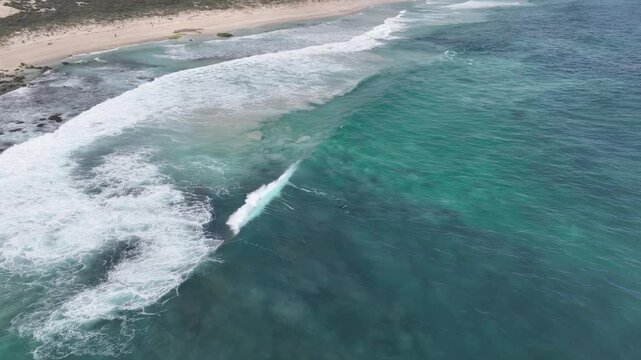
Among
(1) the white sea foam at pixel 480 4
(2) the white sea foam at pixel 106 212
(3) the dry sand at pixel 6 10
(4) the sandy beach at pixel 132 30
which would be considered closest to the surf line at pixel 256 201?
(2) the white sea foam at pixel 106 212

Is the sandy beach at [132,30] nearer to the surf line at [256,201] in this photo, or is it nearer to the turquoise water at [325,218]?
the turquoise water at [325,218]

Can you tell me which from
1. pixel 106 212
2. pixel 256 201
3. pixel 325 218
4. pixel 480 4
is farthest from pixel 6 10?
pixel 480 4

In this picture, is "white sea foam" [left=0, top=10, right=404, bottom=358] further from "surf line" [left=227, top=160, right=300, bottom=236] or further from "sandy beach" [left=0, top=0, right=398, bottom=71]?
"sandy beach" [left=0, top=0, right=398, bottom=71]

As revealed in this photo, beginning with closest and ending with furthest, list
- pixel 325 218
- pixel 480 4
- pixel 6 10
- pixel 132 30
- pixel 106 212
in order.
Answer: pixel 106 212, pixel 325 218, pixel 6 10, pixel 132 30, pixel 480 4

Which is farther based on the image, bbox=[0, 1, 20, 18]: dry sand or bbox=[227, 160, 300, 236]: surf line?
bbox=[0, 1, 20, 18]: dry sand

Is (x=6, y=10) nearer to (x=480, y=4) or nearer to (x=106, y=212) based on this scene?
(x=106, y=212)

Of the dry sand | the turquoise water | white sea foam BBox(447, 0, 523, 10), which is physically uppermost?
the dry sand

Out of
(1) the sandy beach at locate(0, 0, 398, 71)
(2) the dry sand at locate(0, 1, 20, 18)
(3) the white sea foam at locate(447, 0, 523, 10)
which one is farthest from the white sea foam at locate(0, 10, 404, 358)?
(3) the white sea foam at locate(447, 0, 523, 10)
